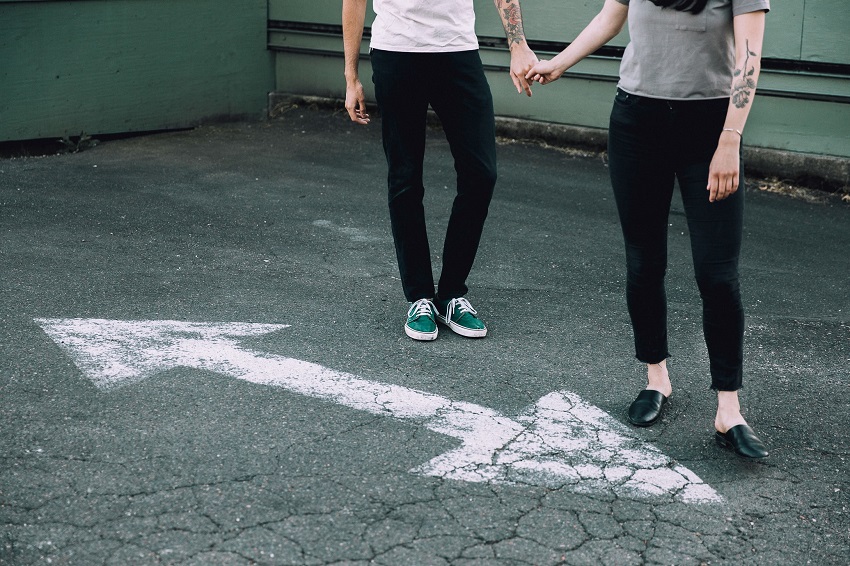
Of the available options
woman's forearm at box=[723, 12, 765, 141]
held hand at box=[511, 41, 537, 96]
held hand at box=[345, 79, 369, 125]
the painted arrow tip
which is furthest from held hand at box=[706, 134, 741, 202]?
the painted arrow tip

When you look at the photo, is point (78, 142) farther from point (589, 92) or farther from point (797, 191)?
point (797, 191)

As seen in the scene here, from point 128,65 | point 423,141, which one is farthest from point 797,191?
point 128,65

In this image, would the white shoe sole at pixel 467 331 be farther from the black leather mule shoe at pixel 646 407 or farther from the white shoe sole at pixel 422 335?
the black leather mule shoe at pixel 646 407

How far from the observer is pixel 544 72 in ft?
12.5

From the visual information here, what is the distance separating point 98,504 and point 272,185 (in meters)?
4.63

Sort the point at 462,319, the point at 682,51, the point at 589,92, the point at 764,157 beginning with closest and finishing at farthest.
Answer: the point at 682,51 < the point at 462,319 < the point at 764,157 < the point at 589,92

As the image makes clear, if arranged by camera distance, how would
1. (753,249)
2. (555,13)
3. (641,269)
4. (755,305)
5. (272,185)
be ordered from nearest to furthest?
1. (641,269)
2. (755,305)
3. (753,249)
4. (272,185)
5. (555,13)

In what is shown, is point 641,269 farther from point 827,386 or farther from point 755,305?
point 755,305

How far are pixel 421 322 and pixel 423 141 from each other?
0.78 metres

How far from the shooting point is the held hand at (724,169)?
3.16m

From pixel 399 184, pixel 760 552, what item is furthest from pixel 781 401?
pixel 399 184

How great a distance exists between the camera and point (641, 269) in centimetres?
366

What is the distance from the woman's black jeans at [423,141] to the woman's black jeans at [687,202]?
3.04 ft

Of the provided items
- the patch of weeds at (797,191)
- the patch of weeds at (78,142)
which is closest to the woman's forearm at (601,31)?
the patch of weeds at (797,191)
